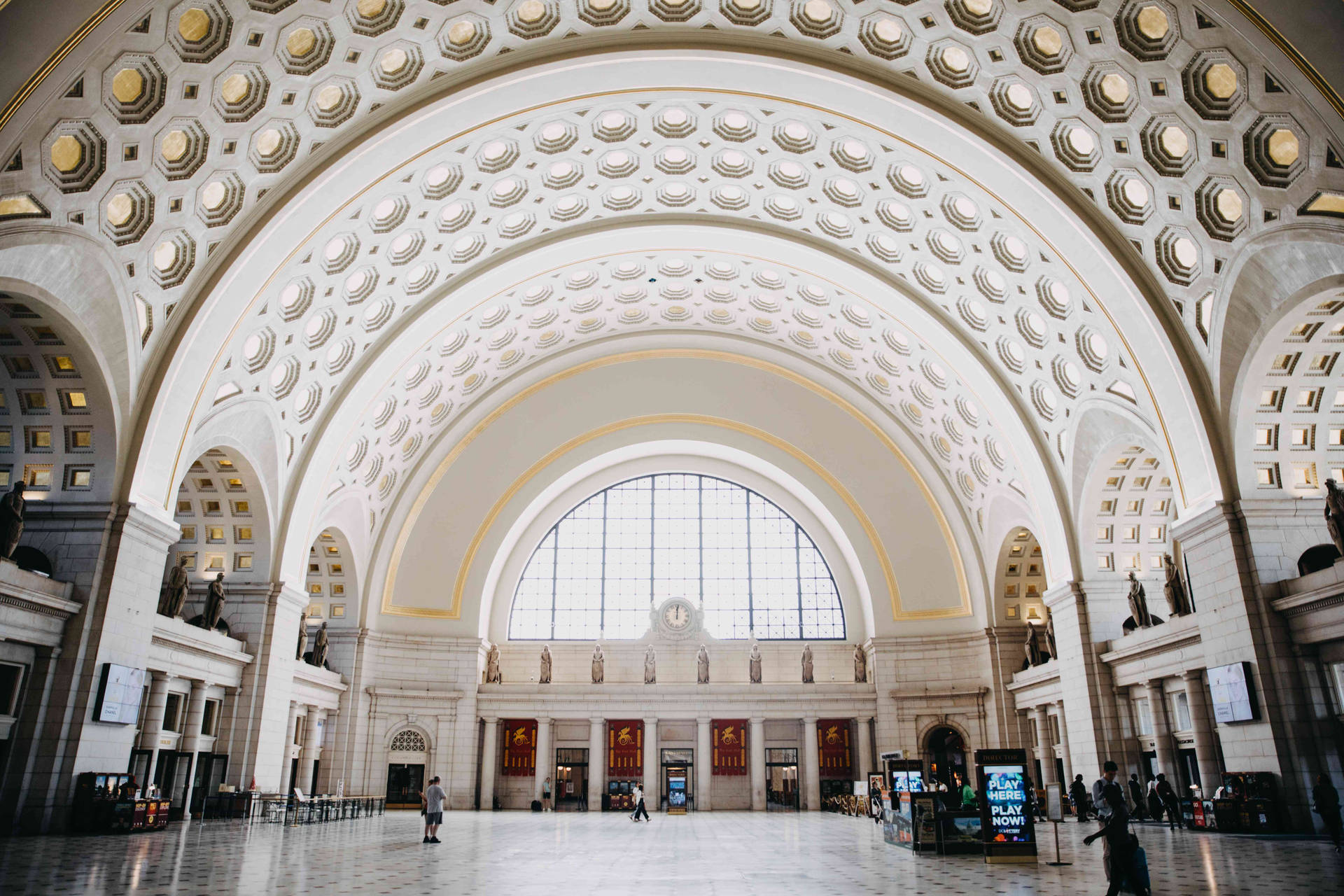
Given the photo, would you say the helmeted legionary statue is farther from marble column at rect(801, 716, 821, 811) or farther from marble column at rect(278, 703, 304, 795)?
marble column at rect(278, 703, 304, 795)

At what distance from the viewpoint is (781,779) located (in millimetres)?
34312

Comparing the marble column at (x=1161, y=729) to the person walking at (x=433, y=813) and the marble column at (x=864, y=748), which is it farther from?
the person walking at (x=433, y=813)

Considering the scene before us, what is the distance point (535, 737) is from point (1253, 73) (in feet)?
99.3

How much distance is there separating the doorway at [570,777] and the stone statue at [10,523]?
72.7 feet

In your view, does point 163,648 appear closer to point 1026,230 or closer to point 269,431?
point 269,431

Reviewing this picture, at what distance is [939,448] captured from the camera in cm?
3222

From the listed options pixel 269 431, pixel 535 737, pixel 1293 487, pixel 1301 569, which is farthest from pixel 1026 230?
pixel 535 737

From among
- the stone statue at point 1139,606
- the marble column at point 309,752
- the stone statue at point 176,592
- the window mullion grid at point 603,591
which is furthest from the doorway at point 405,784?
the stone statue at point 1139,606

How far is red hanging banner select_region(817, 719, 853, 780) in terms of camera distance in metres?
33.8

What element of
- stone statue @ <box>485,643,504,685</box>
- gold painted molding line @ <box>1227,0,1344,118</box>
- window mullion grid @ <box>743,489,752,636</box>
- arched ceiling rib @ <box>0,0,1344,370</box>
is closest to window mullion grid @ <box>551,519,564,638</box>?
stone statue @ <box>485,643,504,685</box>

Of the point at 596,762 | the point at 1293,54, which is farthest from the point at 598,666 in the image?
the point at 1293,54

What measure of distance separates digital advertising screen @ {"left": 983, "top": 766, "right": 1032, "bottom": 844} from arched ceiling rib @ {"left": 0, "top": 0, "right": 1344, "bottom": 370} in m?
11.0

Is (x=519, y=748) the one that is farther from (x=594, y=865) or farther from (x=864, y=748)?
(x=594, y=865)

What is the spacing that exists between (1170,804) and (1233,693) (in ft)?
10.6
